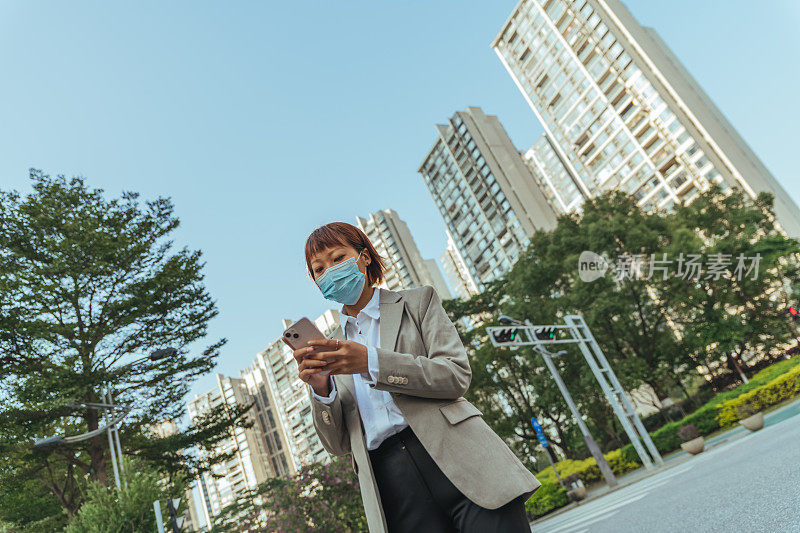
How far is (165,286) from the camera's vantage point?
1617cm

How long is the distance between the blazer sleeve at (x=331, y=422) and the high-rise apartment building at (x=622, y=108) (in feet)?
174

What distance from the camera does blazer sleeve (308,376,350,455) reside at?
65.6 inches

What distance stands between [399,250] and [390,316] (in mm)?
84157

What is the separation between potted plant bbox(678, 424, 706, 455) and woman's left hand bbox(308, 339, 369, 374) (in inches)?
581

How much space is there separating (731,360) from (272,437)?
92791mm

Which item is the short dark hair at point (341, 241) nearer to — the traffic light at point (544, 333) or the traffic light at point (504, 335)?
the traffic light at point (504, 335)

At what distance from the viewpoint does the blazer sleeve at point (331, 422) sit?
5.46 ft

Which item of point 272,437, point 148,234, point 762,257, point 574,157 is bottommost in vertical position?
→ point 762,257

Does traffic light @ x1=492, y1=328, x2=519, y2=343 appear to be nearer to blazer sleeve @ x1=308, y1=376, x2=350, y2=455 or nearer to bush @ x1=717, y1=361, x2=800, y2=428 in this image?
bush @ x1=717, y1=361, x2=800, y2=428

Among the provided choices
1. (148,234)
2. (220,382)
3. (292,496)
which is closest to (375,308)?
(292,496)

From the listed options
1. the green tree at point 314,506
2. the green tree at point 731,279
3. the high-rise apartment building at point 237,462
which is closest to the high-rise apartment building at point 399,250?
the high-rise apartment building at point 237,462

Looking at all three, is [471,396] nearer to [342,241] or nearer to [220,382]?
[342,241]

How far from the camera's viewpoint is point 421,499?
58.1 inches

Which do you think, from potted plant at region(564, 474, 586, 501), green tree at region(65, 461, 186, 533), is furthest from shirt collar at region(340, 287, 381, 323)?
potted plant at region(564, 474, 586, 501)
